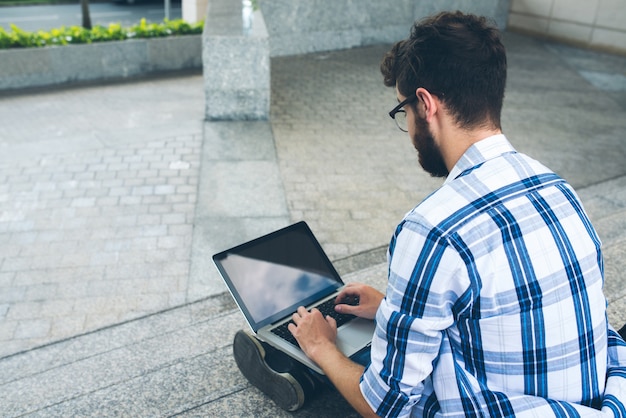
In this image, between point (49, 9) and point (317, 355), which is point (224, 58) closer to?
point (317, 355)

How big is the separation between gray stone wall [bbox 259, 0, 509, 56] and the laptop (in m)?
8.55

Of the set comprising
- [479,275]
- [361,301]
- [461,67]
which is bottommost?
[361,301]

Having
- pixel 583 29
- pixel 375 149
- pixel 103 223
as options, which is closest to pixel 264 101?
pixel 375 149

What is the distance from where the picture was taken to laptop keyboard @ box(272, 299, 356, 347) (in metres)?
2.43

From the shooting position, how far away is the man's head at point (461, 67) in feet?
5.70

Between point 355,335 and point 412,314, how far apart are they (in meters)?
0.84

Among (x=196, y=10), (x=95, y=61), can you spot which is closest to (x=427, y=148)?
(x=95, y=61)

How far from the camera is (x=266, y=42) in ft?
22.9

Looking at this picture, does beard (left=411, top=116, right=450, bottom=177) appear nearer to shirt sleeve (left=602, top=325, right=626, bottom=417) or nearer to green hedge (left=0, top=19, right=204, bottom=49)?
shirt sleeve (left=602, top=325, right=626, bottom=417)

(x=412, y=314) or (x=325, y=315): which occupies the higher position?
(x=412, y=314)

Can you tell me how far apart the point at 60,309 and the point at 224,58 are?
3867 mm

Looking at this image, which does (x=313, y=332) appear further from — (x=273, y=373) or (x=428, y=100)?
(x=428, y=100)

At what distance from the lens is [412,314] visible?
1614mm

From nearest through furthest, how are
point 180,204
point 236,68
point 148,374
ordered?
point 148,374, point 180,204, point 236,68
